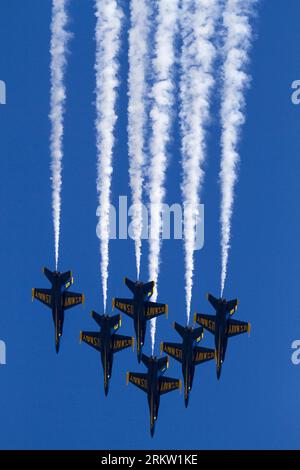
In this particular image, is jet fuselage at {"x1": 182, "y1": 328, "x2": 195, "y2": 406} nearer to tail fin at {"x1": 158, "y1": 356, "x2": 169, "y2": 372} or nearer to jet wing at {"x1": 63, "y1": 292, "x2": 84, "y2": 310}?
tail fin at {"x1": 158, "y1": 356, "x2": 169, "y2": 372}

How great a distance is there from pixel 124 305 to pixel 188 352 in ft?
10.1

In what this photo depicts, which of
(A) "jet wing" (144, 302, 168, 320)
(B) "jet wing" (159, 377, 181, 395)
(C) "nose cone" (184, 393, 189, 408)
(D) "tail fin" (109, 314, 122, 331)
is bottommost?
(C) "nose cone" (184, 393, 189, 408)

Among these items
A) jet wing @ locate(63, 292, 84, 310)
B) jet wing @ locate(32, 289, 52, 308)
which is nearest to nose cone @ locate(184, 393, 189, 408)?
jet wing @ locate(63, 292, 84, 310)

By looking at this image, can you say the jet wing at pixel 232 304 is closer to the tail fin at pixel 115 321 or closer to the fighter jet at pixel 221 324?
the fighter jet at pixel 221 324

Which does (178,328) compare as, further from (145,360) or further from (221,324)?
(145,360)

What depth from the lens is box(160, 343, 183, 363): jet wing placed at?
5572cm

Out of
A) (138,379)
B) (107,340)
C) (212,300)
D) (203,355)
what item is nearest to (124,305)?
(107,340)

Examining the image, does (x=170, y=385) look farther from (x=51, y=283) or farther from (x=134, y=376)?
(x=51, y=283)

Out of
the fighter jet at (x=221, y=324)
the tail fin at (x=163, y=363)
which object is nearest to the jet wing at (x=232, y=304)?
the fighter jet at (x=221, y=324)

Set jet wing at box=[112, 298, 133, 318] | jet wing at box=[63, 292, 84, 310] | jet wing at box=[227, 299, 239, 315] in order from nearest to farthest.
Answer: jet wing at box=[227, 299, 239, 315]
jet wing at box=[112, 298, 133, 318]
jet wing at box=[63, 292, 84, 310]

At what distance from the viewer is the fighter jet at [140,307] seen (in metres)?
54.4
